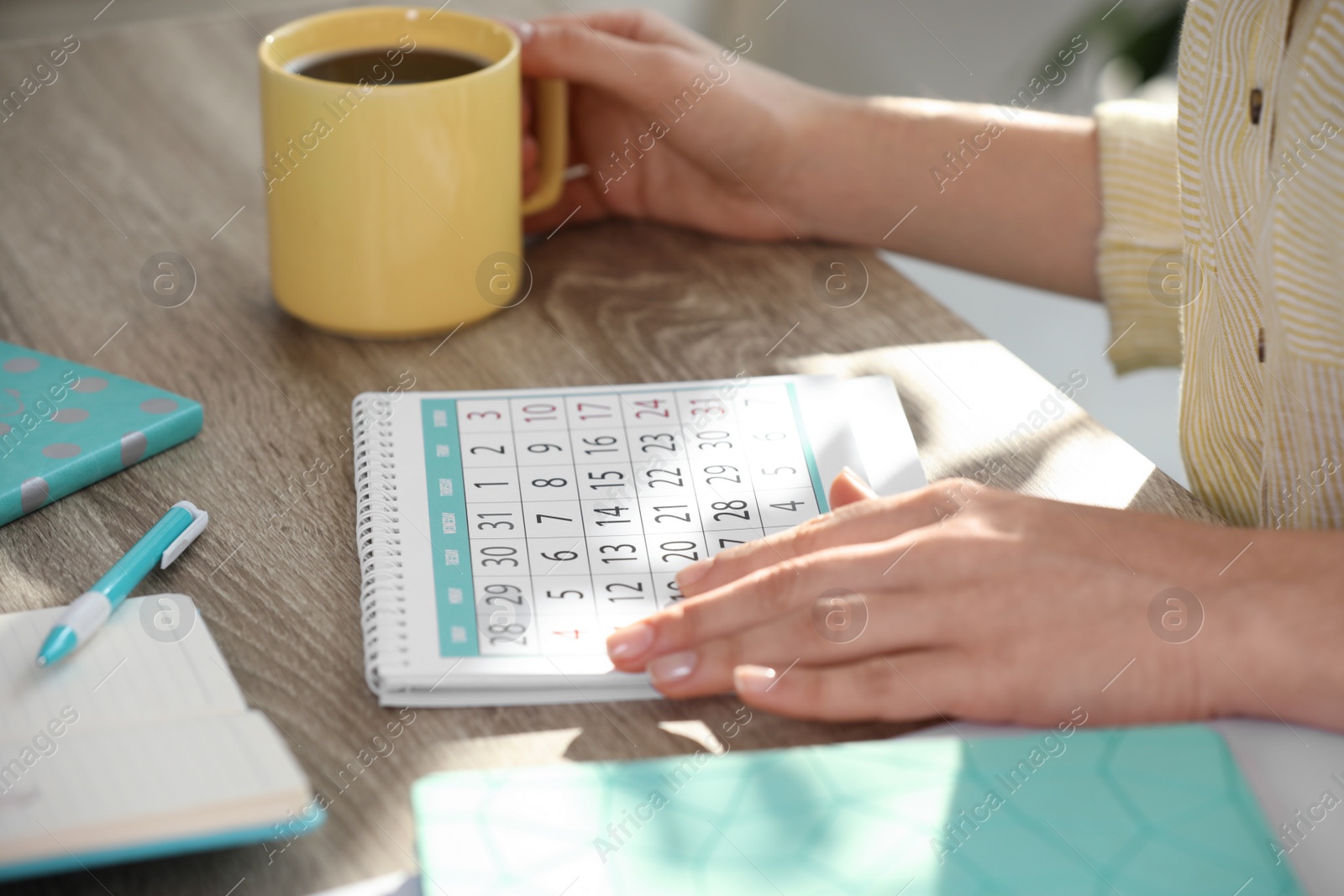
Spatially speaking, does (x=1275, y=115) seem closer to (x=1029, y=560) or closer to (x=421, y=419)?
(x=1029, y=560)

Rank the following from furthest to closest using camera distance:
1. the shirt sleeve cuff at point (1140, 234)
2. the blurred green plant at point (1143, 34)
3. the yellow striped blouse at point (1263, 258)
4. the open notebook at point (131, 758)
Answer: the blurred green plant at point (1143, 34) → the shirt sleeve cuff at point (1140, 234) → the yellow striped blouse at point (1263, 258) → the open notebook at point (131, 758)

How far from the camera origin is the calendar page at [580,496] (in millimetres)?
519

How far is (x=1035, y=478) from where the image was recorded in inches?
24.7

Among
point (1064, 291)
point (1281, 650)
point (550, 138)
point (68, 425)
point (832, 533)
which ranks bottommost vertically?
point (1064, 291)

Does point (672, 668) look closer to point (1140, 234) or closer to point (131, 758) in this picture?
point (131, 758)

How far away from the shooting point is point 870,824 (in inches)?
16.7

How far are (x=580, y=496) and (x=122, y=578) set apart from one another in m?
0.22

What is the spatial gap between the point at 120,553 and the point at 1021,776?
422 mm

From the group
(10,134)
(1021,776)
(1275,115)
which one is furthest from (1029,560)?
(10,134)

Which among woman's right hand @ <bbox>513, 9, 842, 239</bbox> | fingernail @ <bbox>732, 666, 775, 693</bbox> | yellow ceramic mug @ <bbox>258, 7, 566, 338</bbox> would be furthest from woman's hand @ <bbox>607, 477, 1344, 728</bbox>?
woman's right hand @ <bbox>513, 9, 842, 239</bbox>

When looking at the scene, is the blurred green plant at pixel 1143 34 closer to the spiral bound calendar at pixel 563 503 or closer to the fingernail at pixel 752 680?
the spiral bound calendar at pixel 563 503

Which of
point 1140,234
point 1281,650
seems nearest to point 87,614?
point 1281,650

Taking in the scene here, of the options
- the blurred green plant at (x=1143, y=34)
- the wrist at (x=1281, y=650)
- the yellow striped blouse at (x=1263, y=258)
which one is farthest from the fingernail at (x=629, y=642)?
the blurred green plant at (x=1143, y=34)

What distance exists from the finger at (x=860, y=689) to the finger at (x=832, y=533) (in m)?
0.06
